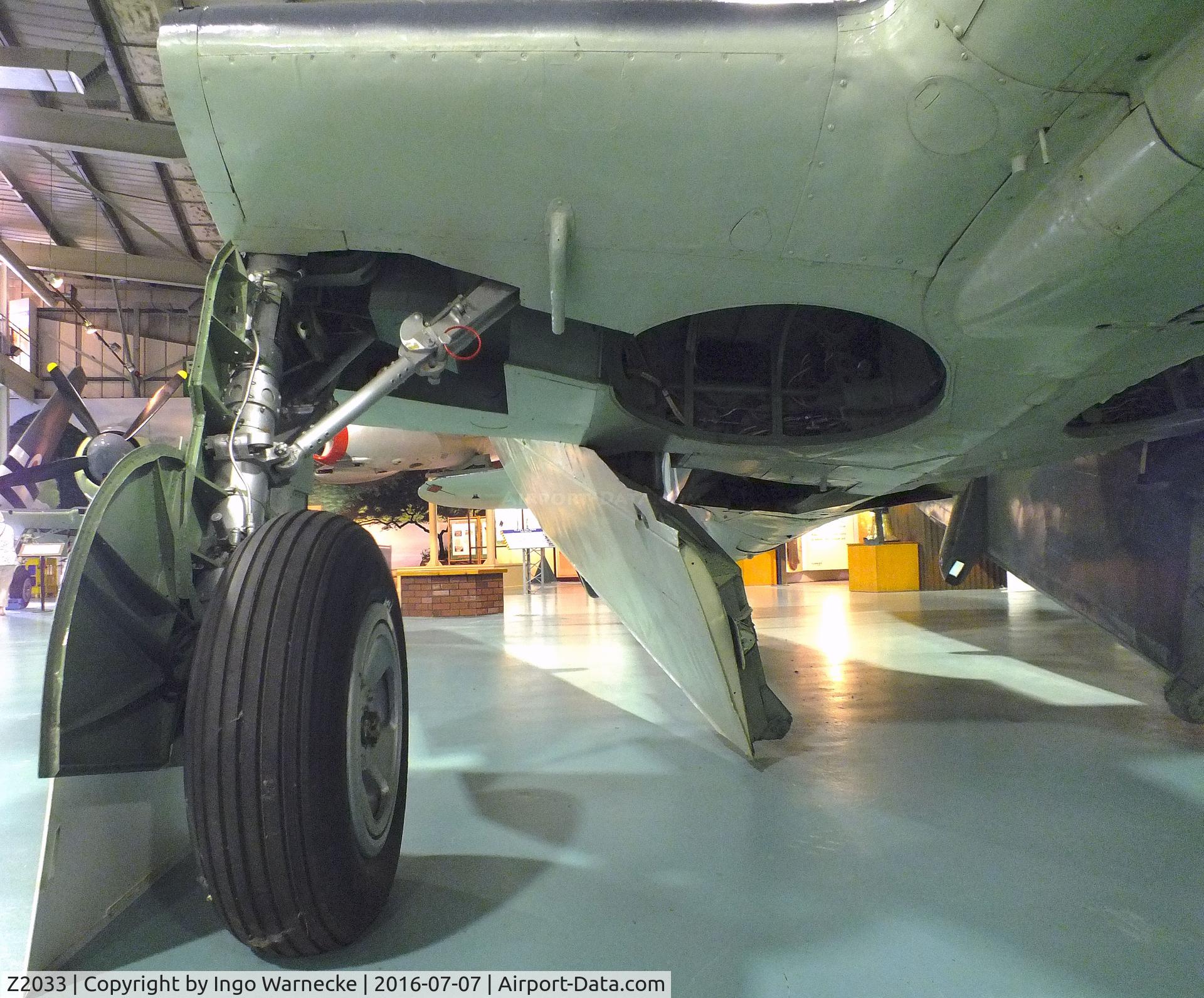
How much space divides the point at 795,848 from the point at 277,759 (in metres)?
1.28

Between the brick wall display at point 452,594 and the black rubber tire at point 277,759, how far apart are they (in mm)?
8288

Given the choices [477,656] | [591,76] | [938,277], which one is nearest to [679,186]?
[591,76]

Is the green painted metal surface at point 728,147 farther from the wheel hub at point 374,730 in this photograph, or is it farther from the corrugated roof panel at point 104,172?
the corrugated roof panel at point 104,172

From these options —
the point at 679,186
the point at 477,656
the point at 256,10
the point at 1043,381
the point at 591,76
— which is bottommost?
the point at 477,656

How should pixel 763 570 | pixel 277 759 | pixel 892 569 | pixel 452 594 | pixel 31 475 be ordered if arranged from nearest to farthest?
pixel 277 759 < pixel 31 475 < pixel 452 594 < pixel 892 569 < pixel 763 570

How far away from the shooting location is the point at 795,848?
182 cm

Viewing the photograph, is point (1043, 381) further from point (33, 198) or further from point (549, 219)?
point (33, 198)

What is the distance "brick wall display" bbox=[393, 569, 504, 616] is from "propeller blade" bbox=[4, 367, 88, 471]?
15.4 feet

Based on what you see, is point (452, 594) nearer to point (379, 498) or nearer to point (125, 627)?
point (379, 498)

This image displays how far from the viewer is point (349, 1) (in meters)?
1.45

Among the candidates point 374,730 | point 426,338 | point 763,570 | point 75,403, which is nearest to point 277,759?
point 374,730

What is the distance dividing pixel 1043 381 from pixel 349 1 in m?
2.22

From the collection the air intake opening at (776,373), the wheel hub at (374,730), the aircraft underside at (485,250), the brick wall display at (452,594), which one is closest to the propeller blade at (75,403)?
the brick wall display at (452,594)

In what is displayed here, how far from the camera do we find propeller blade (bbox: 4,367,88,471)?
9.04 m
